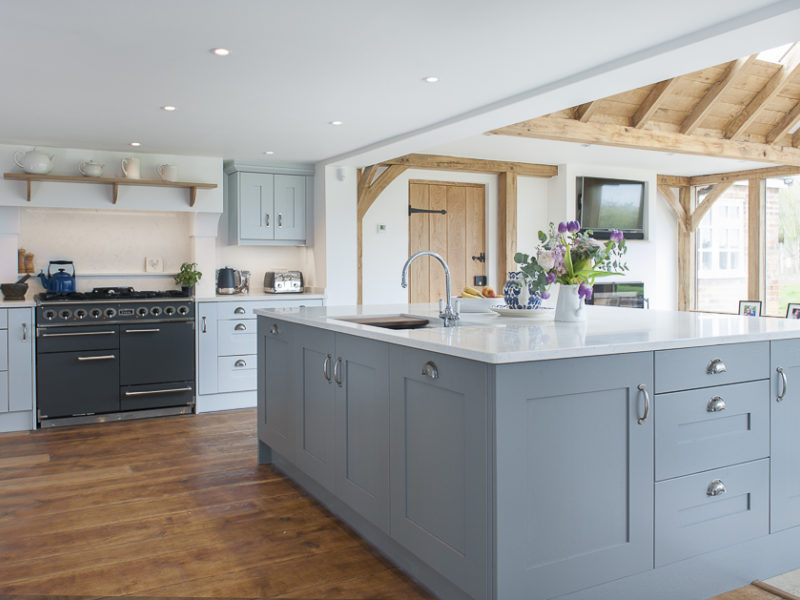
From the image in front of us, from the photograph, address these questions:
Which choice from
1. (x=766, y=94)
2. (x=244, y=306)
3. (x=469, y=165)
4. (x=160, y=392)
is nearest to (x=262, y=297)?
(x=244, y=306)

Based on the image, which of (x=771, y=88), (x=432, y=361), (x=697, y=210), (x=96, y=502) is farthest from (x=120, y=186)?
(x=697, y=210)

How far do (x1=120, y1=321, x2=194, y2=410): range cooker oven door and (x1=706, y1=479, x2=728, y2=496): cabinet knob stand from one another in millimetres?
4099

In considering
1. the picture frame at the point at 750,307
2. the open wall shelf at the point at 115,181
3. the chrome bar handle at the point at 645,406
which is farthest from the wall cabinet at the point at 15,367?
the picture frame at the point at 750,307

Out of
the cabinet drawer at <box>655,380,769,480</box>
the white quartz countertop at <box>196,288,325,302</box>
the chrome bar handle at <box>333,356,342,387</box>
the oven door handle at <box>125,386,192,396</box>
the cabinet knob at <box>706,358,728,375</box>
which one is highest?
the white quartz countertop at <box>196,288,325,302</box>

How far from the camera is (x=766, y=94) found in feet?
19.8

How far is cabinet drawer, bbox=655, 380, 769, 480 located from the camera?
7.17 ft

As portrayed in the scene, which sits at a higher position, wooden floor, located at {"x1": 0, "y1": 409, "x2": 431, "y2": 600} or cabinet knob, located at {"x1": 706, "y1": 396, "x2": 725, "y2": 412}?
cabinet knob, located at {"x1": 706, "y1": 396, "x2": 725, "y2": 412}

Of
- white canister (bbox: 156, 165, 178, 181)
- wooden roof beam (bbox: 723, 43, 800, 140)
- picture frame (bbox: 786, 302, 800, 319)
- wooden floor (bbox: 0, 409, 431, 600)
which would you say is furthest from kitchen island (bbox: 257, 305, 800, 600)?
picture frame (bbox: 786, 302, 800, 319)

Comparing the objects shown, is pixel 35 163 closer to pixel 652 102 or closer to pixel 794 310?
pixel 652 102

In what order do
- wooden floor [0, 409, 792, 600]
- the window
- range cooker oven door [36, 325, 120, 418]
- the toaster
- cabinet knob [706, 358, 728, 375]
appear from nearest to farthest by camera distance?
cabinet knob [706, 358, 728, 375] → wooden floor [0, 409, 792, 600] → range cooker oven door [36, 325, 120, 418] → the toaster → the window

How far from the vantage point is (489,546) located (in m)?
1.89

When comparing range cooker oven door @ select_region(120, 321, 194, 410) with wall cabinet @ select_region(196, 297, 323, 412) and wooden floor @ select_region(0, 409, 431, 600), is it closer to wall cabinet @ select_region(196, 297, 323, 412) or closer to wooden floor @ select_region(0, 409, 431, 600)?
wall cabinet @ select_region(196, 297, 323, 412)

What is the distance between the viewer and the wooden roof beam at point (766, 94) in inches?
229

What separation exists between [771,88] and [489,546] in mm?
5735
